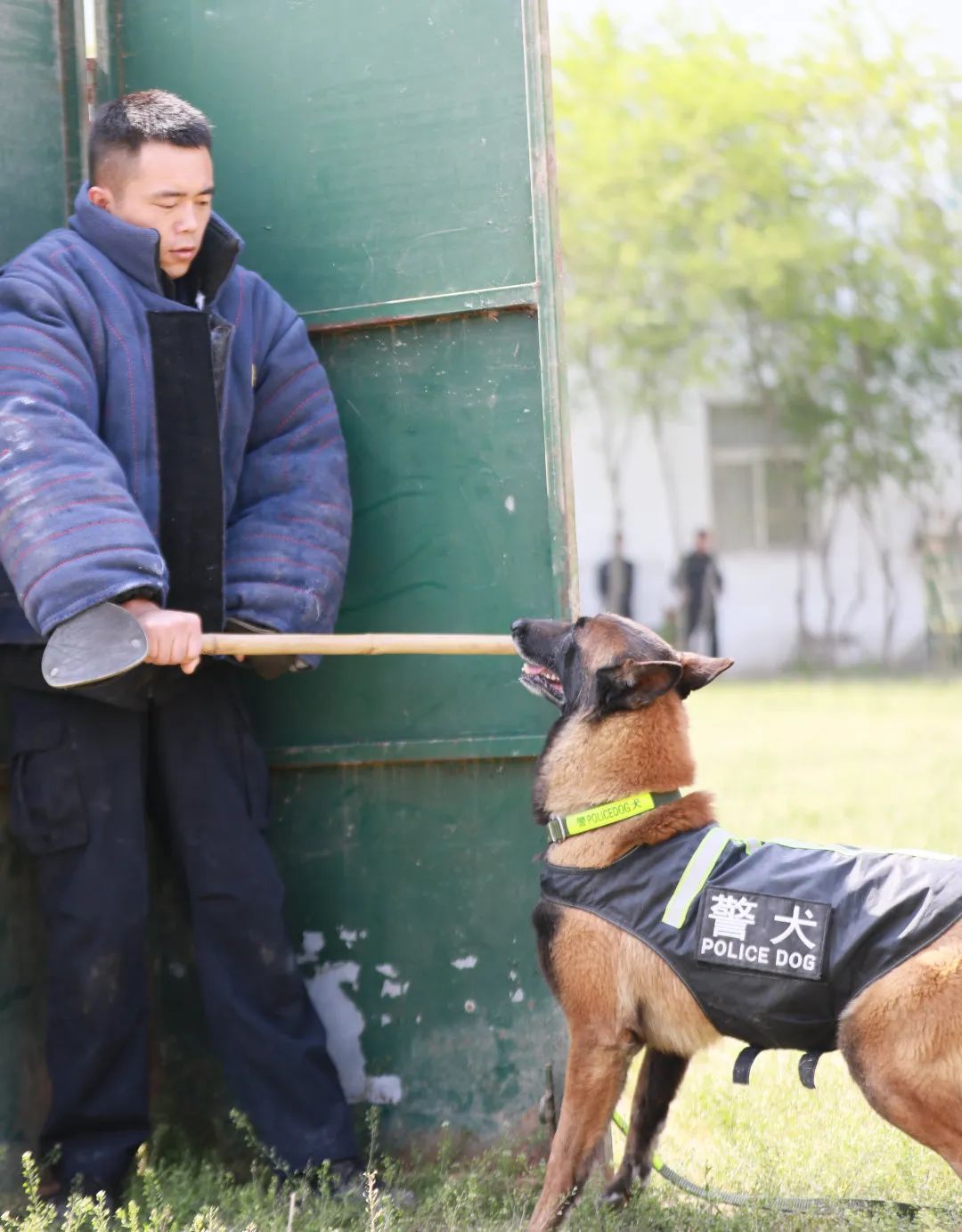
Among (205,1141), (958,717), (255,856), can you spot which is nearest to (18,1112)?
(205,1141)

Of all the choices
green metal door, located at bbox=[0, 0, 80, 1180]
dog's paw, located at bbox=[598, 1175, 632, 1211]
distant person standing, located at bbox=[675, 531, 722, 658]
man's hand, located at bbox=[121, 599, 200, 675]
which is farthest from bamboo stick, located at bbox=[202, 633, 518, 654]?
distant person standing, located at bbox=[675, 531, 722, 658]

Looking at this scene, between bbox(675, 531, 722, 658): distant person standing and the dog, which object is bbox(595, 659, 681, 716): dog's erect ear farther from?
bbox(675, 531, 722, 658): distant person standing

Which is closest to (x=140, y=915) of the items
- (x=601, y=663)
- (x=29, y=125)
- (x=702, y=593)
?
(x=601, y=663)

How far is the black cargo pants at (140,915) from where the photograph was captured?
327 centimetres

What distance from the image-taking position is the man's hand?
3014mm

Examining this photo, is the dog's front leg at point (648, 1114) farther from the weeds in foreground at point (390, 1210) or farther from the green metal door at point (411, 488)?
→ the green metal door at point (411, 488)

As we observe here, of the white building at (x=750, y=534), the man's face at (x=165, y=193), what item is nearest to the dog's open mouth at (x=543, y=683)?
the man's face at (x=165, y=193)

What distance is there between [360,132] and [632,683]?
5.22 feet

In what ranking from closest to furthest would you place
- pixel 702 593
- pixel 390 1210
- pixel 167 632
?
pixel 167 632
pixel 390 1210
pixel 702 593

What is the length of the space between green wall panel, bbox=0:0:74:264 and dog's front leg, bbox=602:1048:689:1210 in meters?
2.47

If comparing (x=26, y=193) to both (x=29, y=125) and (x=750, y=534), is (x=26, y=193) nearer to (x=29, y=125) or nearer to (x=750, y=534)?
(x=29, y=125)

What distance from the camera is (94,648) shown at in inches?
117

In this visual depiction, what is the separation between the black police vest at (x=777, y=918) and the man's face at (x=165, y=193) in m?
1.72

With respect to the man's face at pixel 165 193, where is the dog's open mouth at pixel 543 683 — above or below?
below
